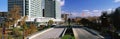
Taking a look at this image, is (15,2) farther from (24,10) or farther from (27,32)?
(27,32)

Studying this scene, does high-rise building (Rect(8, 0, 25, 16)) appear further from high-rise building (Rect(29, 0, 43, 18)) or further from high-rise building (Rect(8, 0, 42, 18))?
high-rise building (Rect(29, 0, 43, 18))

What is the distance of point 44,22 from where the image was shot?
463ft

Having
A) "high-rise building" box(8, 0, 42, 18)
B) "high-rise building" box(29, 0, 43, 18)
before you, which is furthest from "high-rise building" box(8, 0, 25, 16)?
"high-rise building" box(29, 0, 43, 18)

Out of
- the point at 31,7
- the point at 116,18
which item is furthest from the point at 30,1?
the point at 116,18

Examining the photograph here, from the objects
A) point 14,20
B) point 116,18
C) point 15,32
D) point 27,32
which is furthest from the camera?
point 116,18

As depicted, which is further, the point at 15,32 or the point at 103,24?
the point at 103,24

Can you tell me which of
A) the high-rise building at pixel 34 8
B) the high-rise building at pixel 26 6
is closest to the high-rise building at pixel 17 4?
the high-rise building at pixel 26 6

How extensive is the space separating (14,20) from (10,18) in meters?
0.98

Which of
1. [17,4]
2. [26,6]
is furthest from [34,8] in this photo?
[17,4]

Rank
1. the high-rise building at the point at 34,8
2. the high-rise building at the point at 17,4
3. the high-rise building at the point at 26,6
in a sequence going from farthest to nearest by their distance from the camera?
the high-rise building at the point at 34,8 → the high-rise building at the point at 26,6 → the high-rise building at the point at 17,4

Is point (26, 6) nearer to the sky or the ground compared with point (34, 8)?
nearer to the sky

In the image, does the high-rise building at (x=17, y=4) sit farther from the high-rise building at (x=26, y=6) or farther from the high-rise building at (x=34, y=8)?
the high-rise building at (x=34, y=8)

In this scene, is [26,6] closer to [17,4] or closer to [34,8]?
[17,4]

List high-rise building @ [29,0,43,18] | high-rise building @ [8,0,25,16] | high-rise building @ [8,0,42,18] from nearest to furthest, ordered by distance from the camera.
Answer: high-rise building @ [8,0,25,16]
high-rise building @ [8,0,42,18]
high-rise building @ [29,0,43,18]
